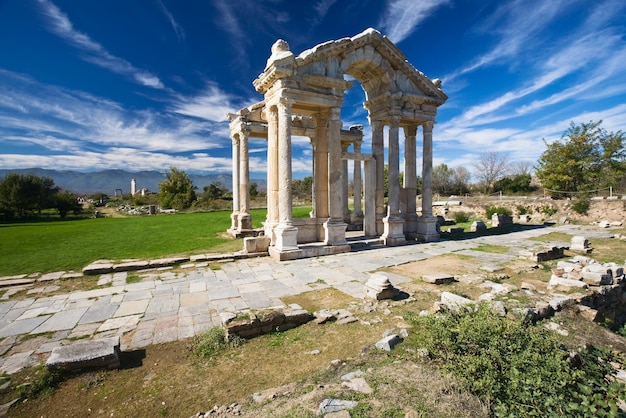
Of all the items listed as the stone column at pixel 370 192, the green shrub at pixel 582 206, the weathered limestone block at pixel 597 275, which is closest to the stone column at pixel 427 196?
the stone column at pixel 370 192

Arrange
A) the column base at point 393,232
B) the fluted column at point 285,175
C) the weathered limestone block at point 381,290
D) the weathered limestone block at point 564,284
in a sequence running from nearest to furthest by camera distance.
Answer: the weathered limestone block at point 381,290
the weathered limestone block at point 564,284
the fluted column at point 285,175
the column base at point 393,232

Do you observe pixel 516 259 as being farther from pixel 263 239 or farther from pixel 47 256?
pixel 47 256

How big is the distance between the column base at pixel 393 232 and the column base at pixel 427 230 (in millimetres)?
1218

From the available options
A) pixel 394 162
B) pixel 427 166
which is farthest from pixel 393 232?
pixel 427 166

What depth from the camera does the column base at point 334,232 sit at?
10.5 metres

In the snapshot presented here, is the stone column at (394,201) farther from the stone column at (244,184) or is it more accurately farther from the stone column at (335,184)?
the stone column at (244,184)

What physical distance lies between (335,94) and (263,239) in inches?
227

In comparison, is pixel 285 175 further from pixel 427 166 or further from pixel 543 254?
pixel 543 254

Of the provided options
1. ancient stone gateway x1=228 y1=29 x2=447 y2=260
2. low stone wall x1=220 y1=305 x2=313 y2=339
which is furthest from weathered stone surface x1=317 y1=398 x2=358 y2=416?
ancient stone gateway x1=228 y1=29 x2=447 y2=260

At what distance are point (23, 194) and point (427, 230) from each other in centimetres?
3852

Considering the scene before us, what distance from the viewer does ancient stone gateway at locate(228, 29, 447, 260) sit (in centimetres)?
973

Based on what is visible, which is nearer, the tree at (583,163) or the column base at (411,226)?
the column base at (411,226)

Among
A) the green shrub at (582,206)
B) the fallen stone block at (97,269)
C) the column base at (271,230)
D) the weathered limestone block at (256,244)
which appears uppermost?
the green shrub at (582,206)

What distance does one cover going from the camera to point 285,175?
31.8 ft
